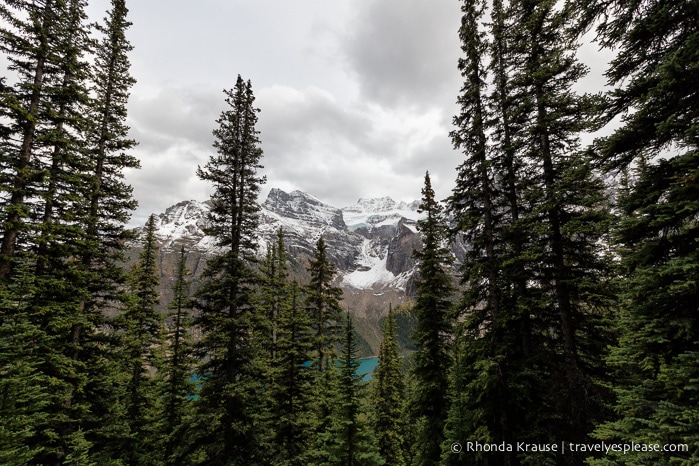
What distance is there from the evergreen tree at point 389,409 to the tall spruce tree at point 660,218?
1905 cm

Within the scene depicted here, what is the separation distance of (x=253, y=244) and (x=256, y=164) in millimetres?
4731

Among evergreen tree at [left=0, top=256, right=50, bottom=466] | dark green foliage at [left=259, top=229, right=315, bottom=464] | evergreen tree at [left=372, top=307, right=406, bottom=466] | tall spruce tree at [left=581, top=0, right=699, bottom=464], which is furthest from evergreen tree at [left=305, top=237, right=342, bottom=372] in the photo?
tall spruce tree at [left=581, top=0, right=699, bottom=464]

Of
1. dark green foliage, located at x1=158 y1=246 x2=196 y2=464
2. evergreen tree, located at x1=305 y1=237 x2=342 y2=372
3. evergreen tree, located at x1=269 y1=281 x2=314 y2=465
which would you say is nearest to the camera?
evergreen tree, located at x1=269 y1=281 x2=314 y2=465

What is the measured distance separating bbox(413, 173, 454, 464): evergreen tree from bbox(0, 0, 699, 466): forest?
14cm

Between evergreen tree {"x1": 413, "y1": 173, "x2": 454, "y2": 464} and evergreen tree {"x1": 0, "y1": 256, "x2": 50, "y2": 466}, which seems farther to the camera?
evergreen tree {"x1": 413, "y1": 173, "x2": 454, "y2": 464}

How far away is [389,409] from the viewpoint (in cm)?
2638

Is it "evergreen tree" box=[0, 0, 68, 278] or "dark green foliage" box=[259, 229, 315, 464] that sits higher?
"evergreen tree" box=[0, 0, 68, 278]

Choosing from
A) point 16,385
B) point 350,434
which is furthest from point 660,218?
point 16,385

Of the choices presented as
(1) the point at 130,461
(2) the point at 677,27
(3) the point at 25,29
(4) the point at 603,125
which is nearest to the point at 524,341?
(4) the point at 603,125

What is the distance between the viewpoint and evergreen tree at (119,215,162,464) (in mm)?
19141

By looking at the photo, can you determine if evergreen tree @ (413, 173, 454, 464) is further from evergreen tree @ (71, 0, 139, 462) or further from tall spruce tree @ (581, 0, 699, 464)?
evergreen tree @ (71, 0, 139, 462)

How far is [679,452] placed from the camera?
4.55 metres

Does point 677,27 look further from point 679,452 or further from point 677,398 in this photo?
point 679,452

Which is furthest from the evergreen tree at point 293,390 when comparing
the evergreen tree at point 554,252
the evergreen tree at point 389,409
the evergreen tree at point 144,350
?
the evergreen tree at point 554,252
